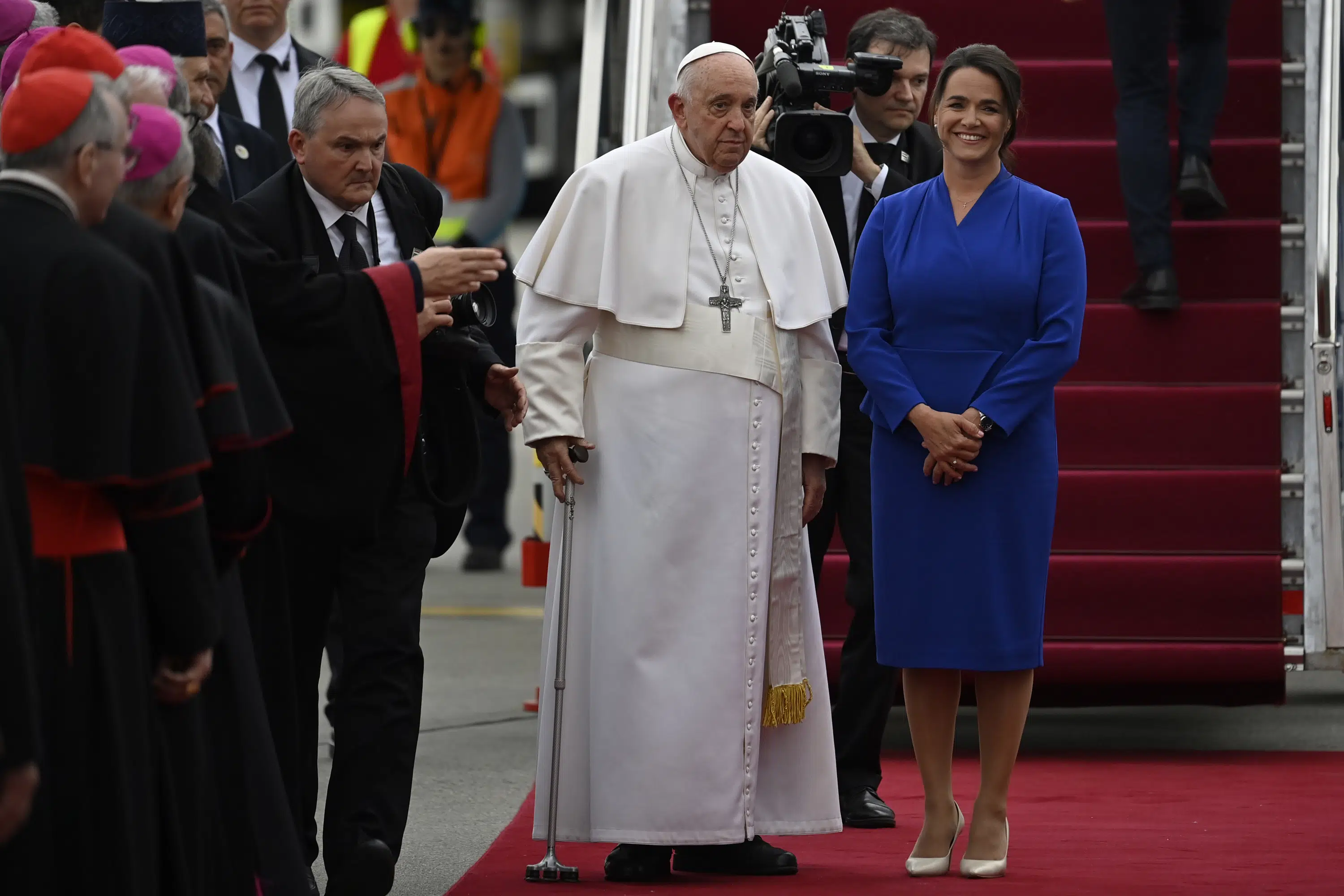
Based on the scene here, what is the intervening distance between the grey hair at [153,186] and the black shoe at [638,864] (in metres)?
1.96

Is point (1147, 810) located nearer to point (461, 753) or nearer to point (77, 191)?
point (461, 753)

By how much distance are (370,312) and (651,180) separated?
0.88 metres

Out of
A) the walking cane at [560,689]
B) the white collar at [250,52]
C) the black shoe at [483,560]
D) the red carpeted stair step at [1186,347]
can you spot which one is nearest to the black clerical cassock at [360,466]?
the walking cane at [560,689]

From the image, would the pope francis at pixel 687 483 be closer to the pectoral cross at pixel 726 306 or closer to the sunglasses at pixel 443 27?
the pectoral cross at pixel 726 306

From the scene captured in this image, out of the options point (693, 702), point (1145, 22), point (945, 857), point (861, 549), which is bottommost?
point (945, 857)

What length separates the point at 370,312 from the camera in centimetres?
453

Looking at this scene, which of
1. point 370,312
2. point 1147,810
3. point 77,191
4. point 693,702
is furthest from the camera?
point 1147,810

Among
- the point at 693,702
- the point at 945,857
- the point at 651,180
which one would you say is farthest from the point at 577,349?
the point at 945,857

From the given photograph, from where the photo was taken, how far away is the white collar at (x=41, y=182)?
10.2ft

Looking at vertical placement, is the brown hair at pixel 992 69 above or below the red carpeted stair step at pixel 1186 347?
above

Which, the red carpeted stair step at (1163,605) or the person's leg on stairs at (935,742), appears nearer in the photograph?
the person's leg on stairs at (935,742)

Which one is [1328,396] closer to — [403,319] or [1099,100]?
[1099,100]

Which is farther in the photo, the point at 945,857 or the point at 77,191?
the point at 945,857

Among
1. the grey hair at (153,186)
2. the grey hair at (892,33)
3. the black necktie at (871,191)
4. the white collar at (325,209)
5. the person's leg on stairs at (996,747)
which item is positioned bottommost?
the person's leg on stairs at (996,747)
